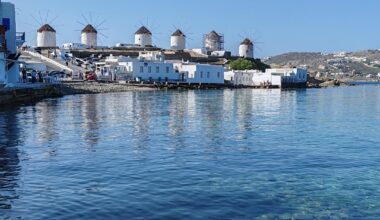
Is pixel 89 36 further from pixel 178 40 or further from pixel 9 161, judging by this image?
pixel 9 161

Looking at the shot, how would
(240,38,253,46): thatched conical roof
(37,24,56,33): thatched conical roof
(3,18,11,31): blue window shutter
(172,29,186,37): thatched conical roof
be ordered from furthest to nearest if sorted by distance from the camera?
(240,38,253,46): thatched conical roof → (172,29,186,37): thatched conical roof → (37,24,56,33): thatched conical roof → (3,18,11,31): blue window shutter

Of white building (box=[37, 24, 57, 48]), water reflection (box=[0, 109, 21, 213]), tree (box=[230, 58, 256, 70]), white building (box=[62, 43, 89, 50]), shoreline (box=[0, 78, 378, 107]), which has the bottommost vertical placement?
water reflection (box=[0, 109, 21, 213])

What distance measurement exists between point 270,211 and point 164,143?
12320 millimetres

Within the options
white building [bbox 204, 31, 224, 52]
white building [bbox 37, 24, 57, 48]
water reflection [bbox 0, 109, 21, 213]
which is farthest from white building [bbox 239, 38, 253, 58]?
water reflection [bbox 0, 109, 21, 213]

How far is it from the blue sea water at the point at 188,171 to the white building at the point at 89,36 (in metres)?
109

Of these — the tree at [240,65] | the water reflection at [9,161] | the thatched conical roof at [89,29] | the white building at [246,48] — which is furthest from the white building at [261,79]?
the water reflection at [9,161]

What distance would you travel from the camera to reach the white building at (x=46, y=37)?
129000mm

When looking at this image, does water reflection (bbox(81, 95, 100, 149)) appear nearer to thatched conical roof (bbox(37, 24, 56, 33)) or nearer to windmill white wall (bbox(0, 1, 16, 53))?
windmill white wall (bbox(0, 1, 16, 53))

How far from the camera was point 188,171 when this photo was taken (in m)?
18.0

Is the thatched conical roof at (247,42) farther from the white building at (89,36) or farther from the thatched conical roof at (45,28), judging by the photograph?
the thatched conical roof at (45,28)

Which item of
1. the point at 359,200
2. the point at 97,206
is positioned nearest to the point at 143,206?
the point at 97,206

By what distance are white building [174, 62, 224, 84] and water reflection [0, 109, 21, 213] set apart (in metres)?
72.7

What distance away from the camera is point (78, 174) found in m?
17.5

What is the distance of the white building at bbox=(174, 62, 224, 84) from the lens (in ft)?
352
